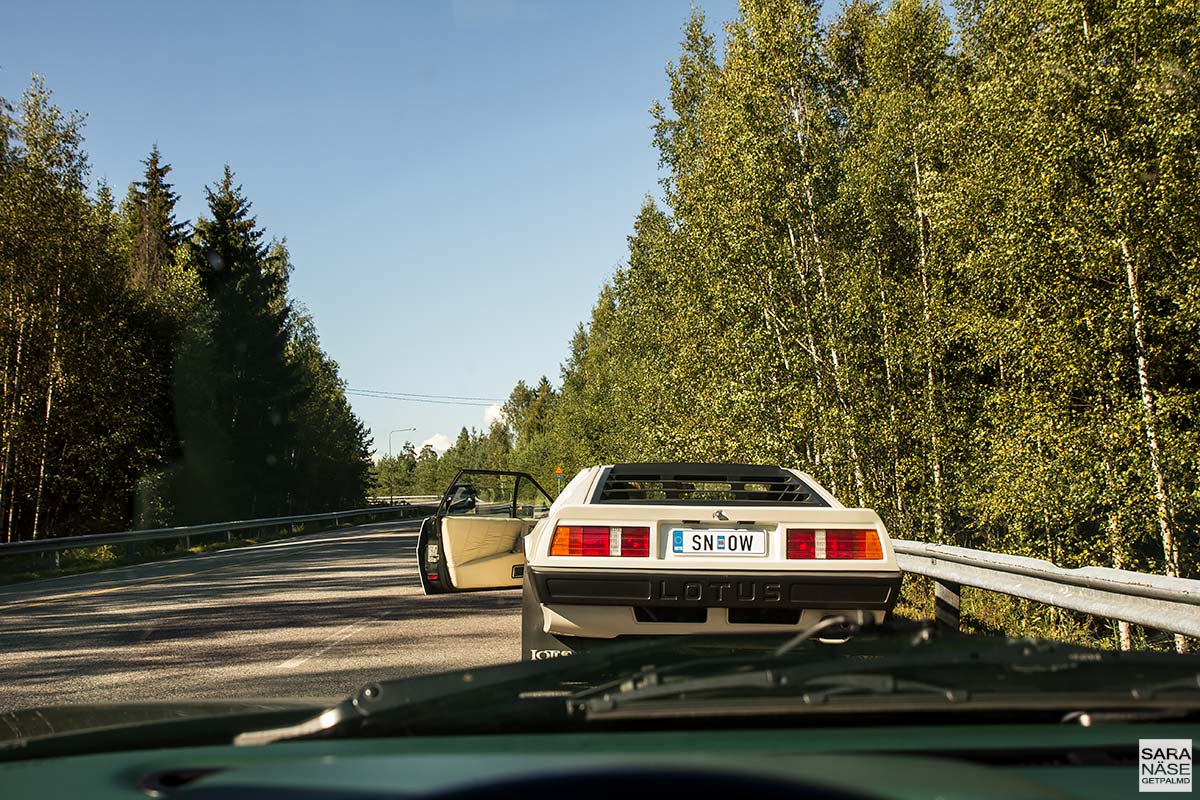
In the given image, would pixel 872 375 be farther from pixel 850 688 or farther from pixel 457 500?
pixel 850 688

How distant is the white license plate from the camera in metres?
4.97

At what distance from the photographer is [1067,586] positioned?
5844mm

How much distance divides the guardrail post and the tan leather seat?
333 cm

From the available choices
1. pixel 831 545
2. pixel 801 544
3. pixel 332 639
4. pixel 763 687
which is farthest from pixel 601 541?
pixel 332 639

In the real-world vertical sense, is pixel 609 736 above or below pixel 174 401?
below

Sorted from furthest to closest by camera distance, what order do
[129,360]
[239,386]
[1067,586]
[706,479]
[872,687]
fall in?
[239,386]
[129,360]
[706,479]
[1067,586]
[872,687]

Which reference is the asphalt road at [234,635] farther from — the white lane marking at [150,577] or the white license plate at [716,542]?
the white license plate at [716,542]

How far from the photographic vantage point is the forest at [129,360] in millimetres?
26531

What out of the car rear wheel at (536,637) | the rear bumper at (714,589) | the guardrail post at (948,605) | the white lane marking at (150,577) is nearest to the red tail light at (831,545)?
the rear bumper at (714,589)

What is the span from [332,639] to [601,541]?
4.41m

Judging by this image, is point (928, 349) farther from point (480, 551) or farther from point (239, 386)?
point (239, 386)

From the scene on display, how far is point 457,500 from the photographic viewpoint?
9648 millimetres

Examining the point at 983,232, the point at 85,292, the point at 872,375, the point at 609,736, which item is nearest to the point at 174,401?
the point at 85,292

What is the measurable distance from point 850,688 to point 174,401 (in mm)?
39244
